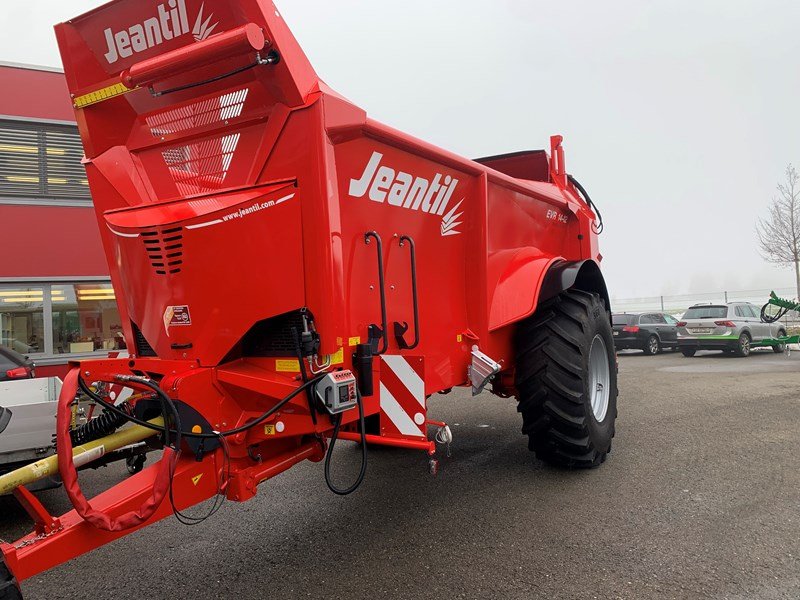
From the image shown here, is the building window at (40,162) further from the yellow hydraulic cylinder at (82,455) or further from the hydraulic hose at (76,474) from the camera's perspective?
the hydraulic hose at (76,474)

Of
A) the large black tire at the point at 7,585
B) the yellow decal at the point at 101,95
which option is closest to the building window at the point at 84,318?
the yellow decal at the point at 101,95

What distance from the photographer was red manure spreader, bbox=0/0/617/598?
2615 millimetres

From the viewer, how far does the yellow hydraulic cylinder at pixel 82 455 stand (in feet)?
7.67

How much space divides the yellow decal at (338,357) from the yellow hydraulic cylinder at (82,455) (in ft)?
2.83

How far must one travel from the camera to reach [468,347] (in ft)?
13.4

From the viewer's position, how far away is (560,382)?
4.34 meters

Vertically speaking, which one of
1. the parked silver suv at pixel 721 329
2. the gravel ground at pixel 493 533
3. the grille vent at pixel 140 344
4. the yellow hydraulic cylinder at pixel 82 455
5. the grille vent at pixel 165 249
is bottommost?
the parked silver suv at pixel 721 329

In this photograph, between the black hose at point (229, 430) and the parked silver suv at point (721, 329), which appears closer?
the black hose at point (229, 430)

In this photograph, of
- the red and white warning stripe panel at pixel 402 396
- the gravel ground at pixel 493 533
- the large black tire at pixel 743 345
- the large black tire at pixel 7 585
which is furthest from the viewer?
the large black tire at pixel 743 345

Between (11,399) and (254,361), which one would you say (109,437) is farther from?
(11,399)

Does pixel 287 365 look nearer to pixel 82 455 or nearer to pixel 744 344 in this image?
pixel 82 455

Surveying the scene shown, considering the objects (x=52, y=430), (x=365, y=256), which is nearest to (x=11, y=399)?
(x=52, y=430)

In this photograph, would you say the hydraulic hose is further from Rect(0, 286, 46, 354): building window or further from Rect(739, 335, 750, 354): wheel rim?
Rect(739, 335, 750, 354): wheel rim

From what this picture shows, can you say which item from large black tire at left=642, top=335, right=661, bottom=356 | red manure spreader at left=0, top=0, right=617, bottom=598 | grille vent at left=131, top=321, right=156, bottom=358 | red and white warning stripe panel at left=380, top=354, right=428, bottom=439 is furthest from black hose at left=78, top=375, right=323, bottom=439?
large black tire at left=642, top=335, right=661, bottom=356
